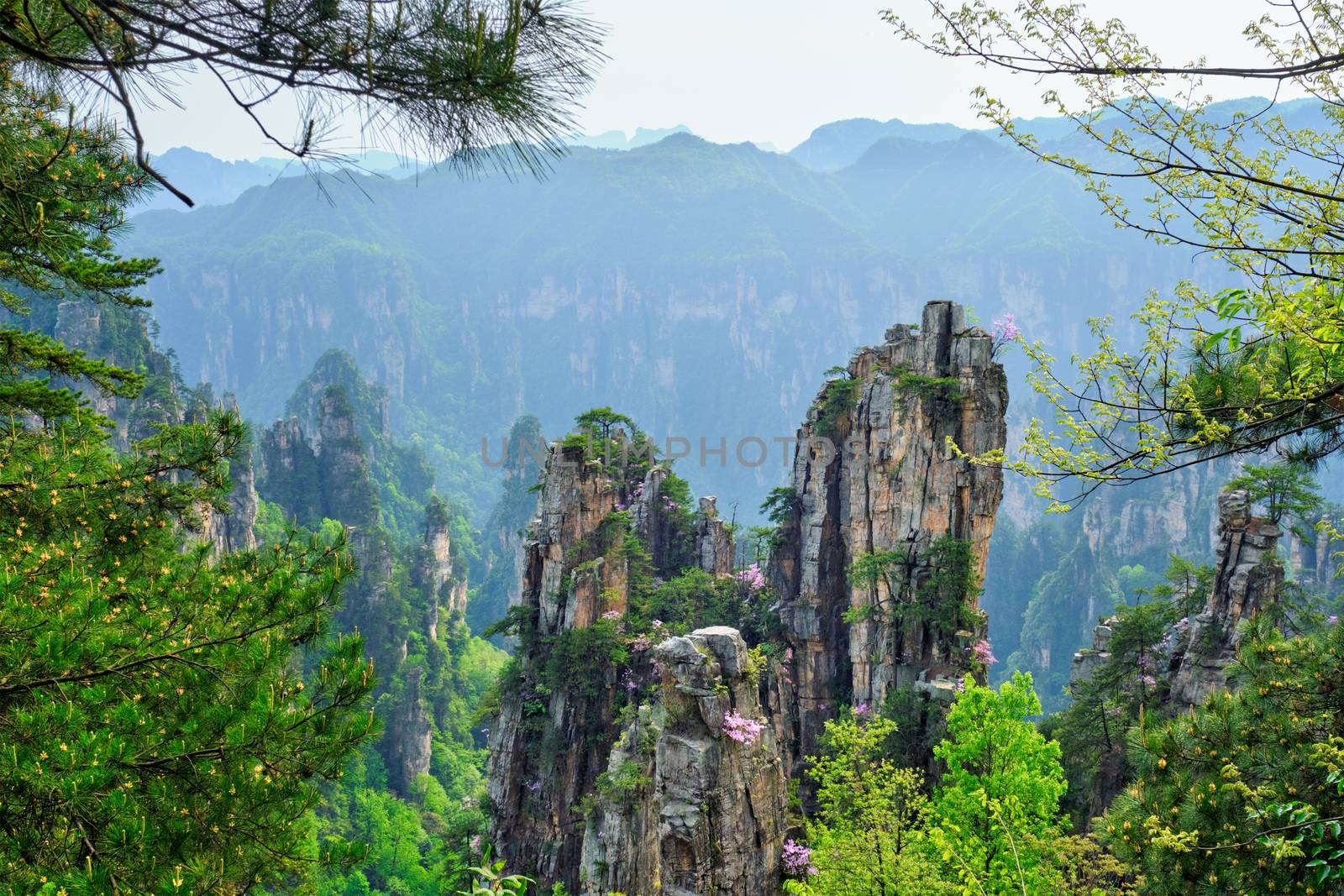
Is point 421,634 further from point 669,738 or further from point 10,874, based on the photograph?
point 10,874

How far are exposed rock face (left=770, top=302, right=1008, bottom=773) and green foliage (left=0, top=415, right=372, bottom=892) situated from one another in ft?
50.7

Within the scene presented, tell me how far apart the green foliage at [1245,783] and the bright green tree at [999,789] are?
4036mm

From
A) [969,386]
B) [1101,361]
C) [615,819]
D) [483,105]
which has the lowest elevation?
[615,819]

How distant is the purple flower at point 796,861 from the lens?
10664 millimetres

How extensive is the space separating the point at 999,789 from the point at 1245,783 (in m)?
6.17

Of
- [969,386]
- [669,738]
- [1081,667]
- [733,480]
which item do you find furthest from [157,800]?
[733,480]

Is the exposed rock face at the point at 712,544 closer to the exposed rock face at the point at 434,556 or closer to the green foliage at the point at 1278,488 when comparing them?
the green foliage at the point at 1278,488

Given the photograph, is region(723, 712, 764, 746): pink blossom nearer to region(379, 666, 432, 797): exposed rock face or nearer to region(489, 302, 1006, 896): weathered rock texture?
region(489, 302, 1006, 896): weathered rock texture

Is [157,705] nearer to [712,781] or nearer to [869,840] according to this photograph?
[712,781]

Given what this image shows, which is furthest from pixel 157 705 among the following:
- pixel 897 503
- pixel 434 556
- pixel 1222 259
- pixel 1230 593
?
pixel 434 556

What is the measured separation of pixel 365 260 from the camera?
162500 mm

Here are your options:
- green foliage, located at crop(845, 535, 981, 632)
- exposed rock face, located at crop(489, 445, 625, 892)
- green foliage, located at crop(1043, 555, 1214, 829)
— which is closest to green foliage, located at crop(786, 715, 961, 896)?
green foliage, located at crop(845, 535, 981, 632)

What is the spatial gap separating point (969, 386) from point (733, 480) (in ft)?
423

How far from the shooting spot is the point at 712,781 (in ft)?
34.3
